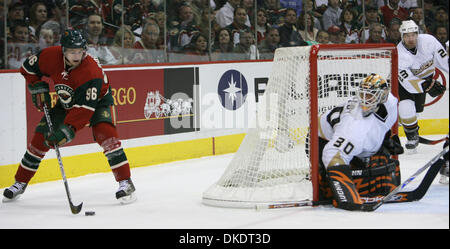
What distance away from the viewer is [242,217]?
431 centimetres

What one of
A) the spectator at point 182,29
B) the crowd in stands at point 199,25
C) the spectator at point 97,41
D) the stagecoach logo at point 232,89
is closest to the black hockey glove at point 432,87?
the crowd in stands at point 199,25

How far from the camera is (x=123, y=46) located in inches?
261

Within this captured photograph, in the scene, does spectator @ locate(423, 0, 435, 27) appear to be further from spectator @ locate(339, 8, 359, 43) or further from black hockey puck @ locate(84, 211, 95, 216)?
black hockey puck @ locate(84, 211, 95, 216)

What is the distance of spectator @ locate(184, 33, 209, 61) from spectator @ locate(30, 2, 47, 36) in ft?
5.58

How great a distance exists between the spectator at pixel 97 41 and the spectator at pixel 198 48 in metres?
1.03

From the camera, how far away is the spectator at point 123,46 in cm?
654

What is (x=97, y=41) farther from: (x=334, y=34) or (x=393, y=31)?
(x=393, y=31)

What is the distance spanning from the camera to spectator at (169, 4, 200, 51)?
7.23 meters

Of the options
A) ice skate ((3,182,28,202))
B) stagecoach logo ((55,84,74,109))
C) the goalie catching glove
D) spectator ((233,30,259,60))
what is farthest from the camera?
spectator ((233,30,259,60))

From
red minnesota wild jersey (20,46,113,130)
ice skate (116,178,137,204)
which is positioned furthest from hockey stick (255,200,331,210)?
red minnesota wild jersey (20,46,113,130)

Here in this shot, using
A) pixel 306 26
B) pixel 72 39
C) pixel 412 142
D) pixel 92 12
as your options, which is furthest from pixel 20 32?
pixel 306 26

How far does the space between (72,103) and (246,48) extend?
337 centimetres

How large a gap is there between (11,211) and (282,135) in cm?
166

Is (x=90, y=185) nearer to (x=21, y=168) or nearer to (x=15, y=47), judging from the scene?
(x=21, y=168)
